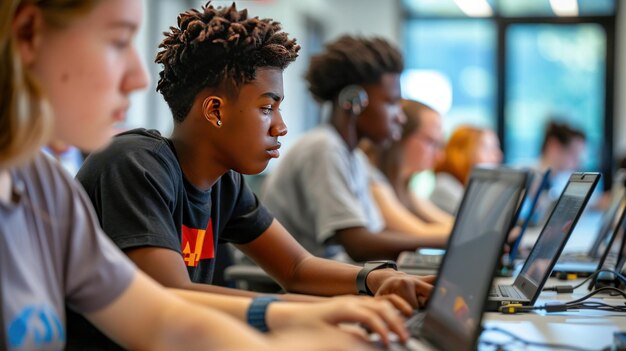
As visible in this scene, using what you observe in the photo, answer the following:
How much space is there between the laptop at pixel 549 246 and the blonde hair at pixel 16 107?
1.03 metres

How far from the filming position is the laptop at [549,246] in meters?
1.85

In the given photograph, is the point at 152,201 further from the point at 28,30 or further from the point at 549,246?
the point at 549,246

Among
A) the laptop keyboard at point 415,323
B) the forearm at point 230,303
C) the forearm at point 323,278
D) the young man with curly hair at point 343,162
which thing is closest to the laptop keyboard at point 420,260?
the young man with curly hair at point 343,162

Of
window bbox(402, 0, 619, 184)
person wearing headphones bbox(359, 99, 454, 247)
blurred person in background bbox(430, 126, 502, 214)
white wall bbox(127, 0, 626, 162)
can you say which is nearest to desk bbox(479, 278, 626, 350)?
person wearing headphones bbox(359, 99, 454, 247)

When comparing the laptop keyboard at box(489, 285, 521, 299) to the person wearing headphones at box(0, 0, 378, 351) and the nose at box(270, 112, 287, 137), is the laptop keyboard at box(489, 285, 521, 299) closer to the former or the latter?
the nose at box(270, 112, 287, 137)

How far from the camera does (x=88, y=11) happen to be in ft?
3.83

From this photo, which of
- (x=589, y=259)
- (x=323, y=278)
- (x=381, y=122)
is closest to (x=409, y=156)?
(x=381, y=122)

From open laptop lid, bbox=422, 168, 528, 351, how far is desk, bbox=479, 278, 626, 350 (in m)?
0.09

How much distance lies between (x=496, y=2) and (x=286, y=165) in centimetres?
664

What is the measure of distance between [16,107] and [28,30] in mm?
129

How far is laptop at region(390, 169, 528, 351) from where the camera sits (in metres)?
1.23

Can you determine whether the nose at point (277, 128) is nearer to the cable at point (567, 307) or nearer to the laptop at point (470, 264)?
the laptop at point (470, 264)

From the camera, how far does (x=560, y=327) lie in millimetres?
1612

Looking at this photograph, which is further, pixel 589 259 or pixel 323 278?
pixel 589 259
